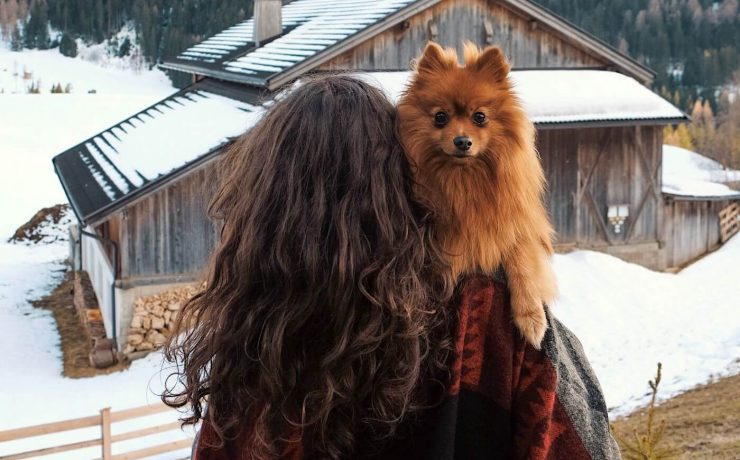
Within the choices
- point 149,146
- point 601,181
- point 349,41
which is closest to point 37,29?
point 149,146

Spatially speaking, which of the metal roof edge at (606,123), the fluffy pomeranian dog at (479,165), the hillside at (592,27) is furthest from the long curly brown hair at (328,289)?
the hillside at (592,27)

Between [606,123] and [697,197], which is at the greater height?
[606,123]

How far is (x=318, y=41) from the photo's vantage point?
53.8 ft

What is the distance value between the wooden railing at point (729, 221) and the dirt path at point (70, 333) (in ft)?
43.9

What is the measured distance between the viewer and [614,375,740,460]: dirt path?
9367 millimetres

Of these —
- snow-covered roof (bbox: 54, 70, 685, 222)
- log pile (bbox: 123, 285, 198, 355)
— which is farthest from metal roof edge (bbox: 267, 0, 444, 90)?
log pile (bbox: 123, 285, 198, 355)

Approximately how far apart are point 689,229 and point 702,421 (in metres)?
9.85

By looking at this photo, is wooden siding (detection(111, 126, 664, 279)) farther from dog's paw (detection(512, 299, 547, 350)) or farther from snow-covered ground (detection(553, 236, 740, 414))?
dog's paw (detection(512, 299, 547, 350))

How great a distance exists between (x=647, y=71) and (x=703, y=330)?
244 inches

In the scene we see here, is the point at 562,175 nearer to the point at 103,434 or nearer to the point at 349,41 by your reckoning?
the point at 349,41

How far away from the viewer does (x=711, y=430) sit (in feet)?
33.2

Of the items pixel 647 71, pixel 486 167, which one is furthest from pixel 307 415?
pixel 647 71

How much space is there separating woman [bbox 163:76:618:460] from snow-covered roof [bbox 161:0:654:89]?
42.7 ft

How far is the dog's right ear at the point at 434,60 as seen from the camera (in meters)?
2.48
